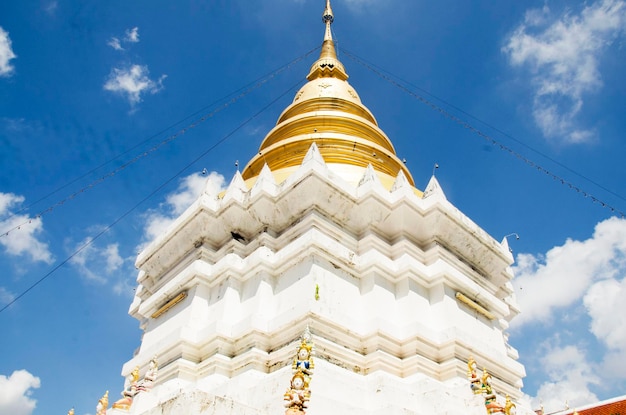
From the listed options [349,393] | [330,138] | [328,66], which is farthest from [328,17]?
[349,393]

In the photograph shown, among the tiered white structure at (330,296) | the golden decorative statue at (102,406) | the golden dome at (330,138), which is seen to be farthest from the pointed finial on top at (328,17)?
the golden decorative statue at (102,406)

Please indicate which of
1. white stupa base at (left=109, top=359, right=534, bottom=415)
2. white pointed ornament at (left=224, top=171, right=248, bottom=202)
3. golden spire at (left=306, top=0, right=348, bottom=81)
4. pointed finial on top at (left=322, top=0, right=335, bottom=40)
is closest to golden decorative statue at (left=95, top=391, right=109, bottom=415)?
white stupa base at (left=109, top=359, right=534, bottom=415)

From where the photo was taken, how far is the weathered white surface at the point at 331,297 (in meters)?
8.85

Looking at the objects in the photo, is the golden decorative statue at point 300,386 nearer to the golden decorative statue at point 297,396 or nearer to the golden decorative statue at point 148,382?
the golden decorative statue at point 297,396

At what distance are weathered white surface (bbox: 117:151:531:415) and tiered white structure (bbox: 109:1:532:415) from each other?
0.03 meters

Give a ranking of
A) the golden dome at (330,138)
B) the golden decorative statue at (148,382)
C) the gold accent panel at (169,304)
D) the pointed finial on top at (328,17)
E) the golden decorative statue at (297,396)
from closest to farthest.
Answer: the golden decorative statue at (297,396)
the golden decorative statue at (148,382)
the gold accent panel at (169,304)
the golden dome at (330,138)
the pointed finial on top at (328,17)

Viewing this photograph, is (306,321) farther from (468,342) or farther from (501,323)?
(501,323)

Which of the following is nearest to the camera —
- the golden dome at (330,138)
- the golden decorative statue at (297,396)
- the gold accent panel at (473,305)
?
the golden decorative statue at (297,396)

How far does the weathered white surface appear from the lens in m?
8.85

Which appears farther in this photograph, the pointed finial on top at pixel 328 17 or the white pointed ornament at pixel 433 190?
the pointed finial on top at pixel 328 17

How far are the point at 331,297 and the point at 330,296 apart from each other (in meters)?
0.03

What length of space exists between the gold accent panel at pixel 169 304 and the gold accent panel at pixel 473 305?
561cm

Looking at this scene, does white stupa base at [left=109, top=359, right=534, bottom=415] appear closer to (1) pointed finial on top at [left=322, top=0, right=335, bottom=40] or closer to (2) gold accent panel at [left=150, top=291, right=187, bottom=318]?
(2) gold accent panel at [left=150, top=291, right=187, bottom=318]

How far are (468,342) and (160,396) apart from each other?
18.1ft
